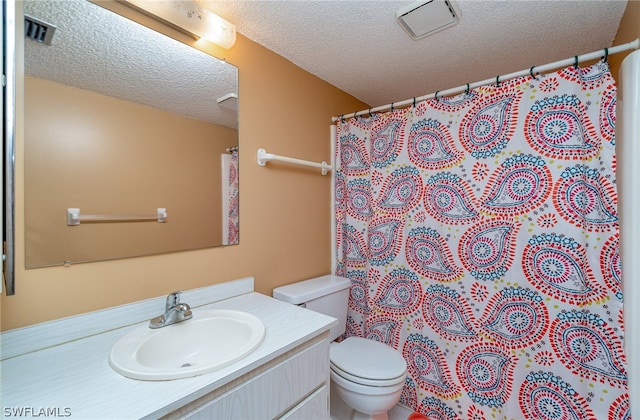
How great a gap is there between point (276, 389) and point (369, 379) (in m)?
0.60

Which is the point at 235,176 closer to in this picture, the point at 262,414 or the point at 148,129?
the point at 148,129

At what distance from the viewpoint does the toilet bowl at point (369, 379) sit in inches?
50.8

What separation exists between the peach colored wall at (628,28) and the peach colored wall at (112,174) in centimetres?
179

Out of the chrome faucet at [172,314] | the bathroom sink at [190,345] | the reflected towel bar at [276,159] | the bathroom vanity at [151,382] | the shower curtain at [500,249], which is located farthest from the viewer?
the reflected towel bar at [276,159]

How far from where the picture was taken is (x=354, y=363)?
55.3 inches

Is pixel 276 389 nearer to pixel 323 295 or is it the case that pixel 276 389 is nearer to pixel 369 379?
pixel 369 379

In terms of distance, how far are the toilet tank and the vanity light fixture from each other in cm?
129

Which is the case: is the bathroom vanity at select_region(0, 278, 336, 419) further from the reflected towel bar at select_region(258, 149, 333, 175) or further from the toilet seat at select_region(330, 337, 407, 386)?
the reflected towel bar at select_region(258, 149, 333, 175)

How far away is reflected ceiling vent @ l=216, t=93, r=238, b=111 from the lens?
1340mm

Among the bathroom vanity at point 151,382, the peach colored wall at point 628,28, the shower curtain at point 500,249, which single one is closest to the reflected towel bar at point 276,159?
the shower curtain at point 500,249

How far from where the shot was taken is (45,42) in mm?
899

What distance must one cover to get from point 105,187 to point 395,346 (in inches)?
68.3

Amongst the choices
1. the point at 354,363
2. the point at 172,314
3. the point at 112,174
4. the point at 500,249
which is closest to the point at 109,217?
the point at 112,174

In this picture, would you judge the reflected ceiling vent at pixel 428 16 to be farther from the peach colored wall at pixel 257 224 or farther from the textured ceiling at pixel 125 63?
the textured ceiling at pixel 125 63
